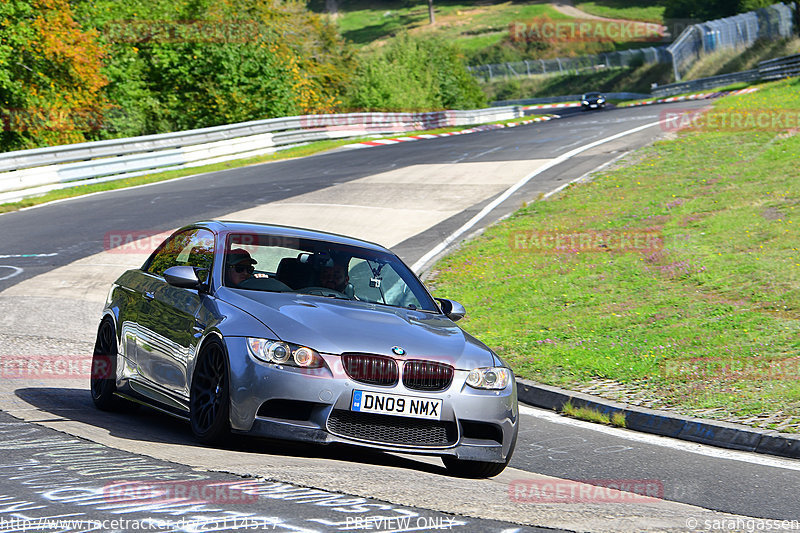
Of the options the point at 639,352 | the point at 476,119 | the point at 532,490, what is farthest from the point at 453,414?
the point at 476,119

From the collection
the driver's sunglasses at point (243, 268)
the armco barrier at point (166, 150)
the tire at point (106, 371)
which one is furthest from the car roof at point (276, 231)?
the armco barrier at point (166, 150)

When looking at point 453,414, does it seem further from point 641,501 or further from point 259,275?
point 259,275

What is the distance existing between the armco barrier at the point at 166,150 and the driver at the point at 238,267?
58.0 ft

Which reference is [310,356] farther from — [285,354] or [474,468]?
[474,468]

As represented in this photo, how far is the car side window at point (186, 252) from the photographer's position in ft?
25.1

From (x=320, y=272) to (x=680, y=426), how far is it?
10.9ft

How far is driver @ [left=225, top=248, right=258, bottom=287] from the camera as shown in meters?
7.18

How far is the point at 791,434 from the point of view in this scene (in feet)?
25.5

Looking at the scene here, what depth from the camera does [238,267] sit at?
7.34m

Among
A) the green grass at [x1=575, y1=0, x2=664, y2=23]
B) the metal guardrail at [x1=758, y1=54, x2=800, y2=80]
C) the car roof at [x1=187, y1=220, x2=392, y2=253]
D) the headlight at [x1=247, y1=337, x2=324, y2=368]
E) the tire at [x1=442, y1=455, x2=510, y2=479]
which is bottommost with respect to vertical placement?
the tire at [x1=442, y1=455, x2=510, y2=479]

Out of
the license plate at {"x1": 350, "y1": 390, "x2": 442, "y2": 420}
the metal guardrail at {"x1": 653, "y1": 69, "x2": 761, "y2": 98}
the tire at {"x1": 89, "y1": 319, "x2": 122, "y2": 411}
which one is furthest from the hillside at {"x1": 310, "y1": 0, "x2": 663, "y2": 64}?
the license plate at {"x1": 350, "y1": 390, "x2": 442, "y2": 420}

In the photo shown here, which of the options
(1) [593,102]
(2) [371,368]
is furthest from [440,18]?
(2) [371,368]

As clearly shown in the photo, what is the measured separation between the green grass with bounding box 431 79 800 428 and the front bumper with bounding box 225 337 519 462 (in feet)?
10.8

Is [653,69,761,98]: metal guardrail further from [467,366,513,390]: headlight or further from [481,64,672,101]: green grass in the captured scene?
[467,366,513,390]: headlight
